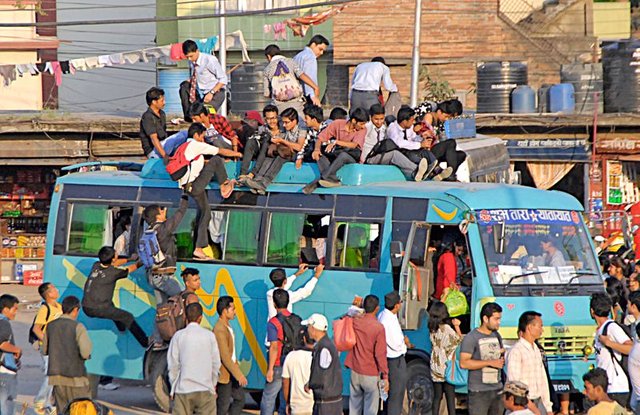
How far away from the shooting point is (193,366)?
1229 centimetres

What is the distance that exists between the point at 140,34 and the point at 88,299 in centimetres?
3192

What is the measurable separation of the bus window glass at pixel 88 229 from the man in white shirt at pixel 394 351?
191 inches

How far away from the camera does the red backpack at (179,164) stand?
1575 centimetres

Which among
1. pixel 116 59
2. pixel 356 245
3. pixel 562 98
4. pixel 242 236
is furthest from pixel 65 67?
pixel 356 245

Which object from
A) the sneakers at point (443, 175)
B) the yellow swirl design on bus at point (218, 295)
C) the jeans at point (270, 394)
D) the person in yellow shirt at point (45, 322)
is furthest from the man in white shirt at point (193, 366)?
the sneakers at point (443, 175)

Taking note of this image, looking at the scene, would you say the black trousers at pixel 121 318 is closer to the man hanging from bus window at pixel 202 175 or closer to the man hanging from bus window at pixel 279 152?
the man hanging from bus window at pixel 202 175

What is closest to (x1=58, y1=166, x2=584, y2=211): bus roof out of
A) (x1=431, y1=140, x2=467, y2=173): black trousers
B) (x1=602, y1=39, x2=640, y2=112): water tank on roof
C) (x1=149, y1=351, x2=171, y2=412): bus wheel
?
(x1=431, y1=140, x2=467, y2=173): black trousers

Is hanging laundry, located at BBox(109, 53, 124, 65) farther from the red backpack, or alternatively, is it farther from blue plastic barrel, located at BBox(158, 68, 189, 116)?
the red backpack

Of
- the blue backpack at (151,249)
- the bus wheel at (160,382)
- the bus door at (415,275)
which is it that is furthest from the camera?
the blue backpack at (151,249)

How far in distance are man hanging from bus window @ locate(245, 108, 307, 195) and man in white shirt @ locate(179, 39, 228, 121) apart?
2.61 meters

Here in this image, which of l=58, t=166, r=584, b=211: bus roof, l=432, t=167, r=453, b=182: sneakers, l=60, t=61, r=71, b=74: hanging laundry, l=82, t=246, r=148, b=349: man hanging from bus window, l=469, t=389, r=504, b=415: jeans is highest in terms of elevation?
l=60, t=61, r=71, b=74: hanging laundry

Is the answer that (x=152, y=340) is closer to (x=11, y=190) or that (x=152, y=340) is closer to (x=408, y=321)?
(x=408, y=321)

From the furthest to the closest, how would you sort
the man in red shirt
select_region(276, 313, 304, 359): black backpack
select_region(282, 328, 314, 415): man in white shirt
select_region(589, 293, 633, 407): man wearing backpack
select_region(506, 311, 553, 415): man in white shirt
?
select_region(276, 313, 304, 359): black backpack
the man in red shirt
select_region(282, 328, 314, 415): man in white shirt
select_region(589, 293, 633, 407): man wearing backpack
select_region(506, 311, 553, 415): man in white shirt

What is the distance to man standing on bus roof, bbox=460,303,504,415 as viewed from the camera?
12258 millimetres
